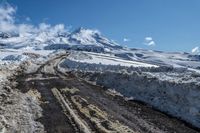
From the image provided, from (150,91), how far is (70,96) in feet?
19.6

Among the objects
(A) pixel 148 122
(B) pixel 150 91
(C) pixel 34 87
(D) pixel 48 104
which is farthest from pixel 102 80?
(A) pixel 148 122

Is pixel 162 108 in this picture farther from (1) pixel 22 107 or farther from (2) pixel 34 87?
(2) pixel 34 87

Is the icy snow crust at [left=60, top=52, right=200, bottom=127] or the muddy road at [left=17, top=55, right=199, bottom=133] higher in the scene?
the icy snow crust at [left=60, top=52, right=200, bottom=127]

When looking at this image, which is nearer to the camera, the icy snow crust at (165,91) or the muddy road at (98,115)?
the muddy road at (98,115)

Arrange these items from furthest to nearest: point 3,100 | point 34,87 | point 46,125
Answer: point 34,87 < point 3,100 < point 46,125

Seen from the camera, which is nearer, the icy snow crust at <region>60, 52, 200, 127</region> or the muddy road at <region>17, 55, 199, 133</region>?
the muddy road at <region>17, 55, 199, 133</region>

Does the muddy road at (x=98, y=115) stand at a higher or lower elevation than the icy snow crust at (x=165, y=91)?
lower

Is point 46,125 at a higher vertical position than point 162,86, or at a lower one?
lower

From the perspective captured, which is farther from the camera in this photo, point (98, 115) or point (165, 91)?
point (165, 91)

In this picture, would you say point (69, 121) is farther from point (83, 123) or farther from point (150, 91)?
point (150, 91)

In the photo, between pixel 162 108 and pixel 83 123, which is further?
pixel 162 108

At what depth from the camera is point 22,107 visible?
71.9 ft

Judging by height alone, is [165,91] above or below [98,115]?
above

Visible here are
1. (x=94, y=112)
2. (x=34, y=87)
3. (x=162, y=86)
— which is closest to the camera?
(x=94, y=112)
